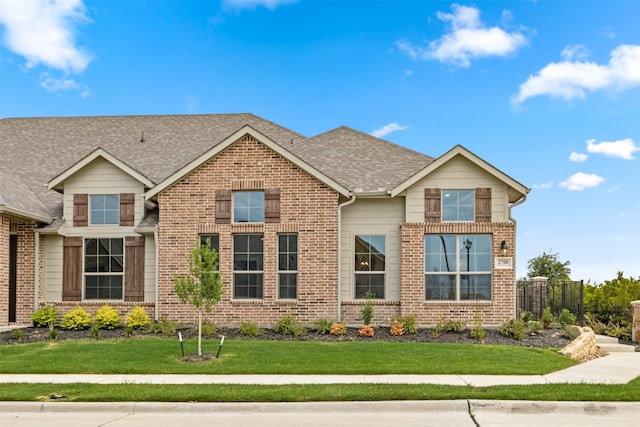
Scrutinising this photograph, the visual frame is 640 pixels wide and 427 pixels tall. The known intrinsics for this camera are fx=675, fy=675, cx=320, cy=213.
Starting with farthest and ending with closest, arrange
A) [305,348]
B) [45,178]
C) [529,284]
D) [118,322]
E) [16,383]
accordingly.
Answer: [529,284], [45,178], [118,322], [305,348], [16,383]

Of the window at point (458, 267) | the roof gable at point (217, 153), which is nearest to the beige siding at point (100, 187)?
the roof gable at point (217, 153)

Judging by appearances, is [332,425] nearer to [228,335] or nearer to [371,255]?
[228,335]

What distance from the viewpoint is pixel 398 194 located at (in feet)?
65.6

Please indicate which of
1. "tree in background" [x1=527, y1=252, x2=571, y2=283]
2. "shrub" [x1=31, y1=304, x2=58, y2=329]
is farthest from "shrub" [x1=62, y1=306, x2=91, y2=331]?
"tree in background" [x1=527, y1=252, x2=571, y2=283]

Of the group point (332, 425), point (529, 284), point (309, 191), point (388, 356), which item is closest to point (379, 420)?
point (332, 425)

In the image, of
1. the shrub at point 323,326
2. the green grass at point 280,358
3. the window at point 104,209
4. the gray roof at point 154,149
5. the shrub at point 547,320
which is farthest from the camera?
the gray roof at point 154,149

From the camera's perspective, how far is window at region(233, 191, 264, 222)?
791 inches

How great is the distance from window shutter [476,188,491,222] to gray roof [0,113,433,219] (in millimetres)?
2522

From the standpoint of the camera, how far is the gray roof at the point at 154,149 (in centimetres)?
2178

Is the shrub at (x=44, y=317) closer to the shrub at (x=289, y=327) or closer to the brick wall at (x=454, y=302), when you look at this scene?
the shrub at (x=289, y=327)

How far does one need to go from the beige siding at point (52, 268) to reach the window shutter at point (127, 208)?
212 centimetres

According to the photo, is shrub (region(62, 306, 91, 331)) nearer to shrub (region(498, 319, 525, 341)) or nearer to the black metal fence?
shrub (region(498, 319, 525, 341))

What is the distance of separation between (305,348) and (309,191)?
18.5ft

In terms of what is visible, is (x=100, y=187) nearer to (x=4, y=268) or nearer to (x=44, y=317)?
(x=4, y=268)
